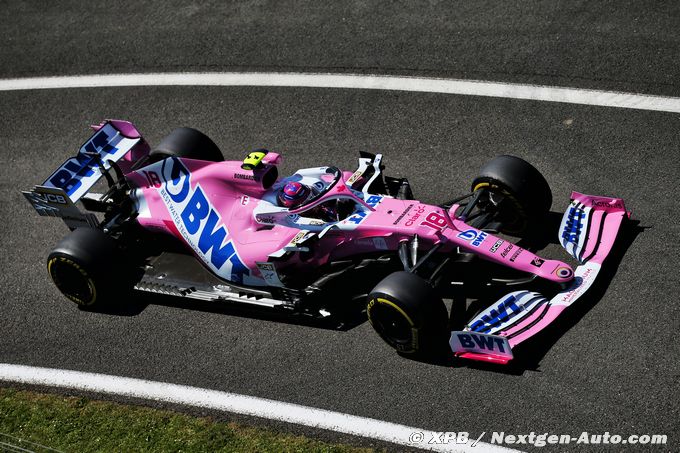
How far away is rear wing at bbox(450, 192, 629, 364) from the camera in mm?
8945

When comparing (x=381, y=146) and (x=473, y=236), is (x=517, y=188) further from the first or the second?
(x=381, y=146)

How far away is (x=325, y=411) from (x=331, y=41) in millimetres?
7900

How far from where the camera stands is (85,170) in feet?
Answer: 37.2

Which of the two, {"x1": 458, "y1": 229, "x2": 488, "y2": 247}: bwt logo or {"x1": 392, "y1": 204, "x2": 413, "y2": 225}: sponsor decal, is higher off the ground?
{"x1": 392, "y1": 204, "x2": 413, "y2": 225}: sponsor decal

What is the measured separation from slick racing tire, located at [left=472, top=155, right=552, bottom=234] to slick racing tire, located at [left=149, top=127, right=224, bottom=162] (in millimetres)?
3859

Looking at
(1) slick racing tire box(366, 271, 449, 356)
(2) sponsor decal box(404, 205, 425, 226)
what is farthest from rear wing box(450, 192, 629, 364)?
(2) sponsor decal box(404, 205, 425, 226)

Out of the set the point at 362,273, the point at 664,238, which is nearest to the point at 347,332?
the point at 362,273

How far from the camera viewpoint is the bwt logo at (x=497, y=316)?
9156 millimetres

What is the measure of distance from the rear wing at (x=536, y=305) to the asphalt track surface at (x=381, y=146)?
359mm

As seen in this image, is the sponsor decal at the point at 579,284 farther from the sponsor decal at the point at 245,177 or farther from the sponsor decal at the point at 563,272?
the sponsor decal at the point at 245,177

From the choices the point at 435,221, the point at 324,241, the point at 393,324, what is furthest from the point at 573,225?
the point at 324,241

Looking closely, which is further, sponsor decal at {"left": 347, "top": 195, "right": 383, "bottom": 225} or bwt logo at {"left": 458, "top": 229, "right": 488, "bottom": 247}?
sponsor decal at {"left": 347, "top": 195, "right": 383, "bottom": 225}

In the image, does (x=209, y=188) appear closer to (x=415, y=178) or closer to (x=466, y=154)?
(x=415, y=178)

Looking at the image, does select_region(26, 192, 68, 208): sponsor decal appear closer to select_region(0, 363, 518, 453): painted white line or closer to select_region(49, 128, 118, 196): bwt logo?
select_region(49, 128, 118, 196): bwt logo
